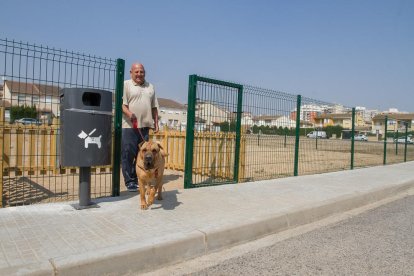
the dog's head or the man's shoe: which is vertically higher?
the dog's head

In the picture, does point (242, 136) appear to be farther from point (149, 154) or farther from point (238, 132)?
point (149, 154)

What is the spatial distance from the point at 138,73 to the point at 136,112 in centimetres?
66

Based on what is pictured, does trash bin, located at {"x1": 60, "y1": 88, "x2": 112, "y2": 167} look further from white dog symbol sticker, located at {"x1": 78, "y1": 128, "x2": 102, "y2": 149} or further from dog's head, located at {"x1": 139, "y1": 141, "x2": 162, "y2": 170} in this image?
dog's head, located at {"x1": 139, "y1": 141, "x2": 162, "y2": 170}

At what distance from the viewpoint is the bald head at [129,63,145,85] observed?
599cm

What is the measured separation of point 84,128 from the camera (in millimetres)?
4754

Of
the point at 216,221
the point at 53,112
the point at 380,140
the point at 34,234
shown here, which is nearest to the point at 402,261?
the point at 216,221

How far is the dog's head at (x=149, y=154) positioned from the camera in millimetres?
4668

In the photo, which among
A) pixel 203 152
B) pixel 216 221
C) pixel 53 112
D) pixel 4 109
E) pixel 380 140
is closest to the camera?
pixel 216 221

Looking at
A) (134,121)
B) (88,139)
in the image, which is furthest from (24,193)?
(88,139)

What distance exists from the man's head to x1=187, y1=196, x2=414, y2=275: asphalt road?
346 centimetres

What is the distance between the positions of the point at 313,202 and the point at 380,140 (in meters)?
14.6

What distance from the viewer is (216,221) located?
4727 mm

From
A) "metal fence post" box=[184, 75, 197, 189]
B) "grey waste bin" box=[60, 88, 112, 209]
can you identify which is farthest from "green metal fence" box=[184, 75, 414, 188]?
"grey waste bin" box=[60, 88, 112, 209]

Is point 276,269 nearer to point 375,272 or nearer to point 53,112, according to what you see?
point 375,272
